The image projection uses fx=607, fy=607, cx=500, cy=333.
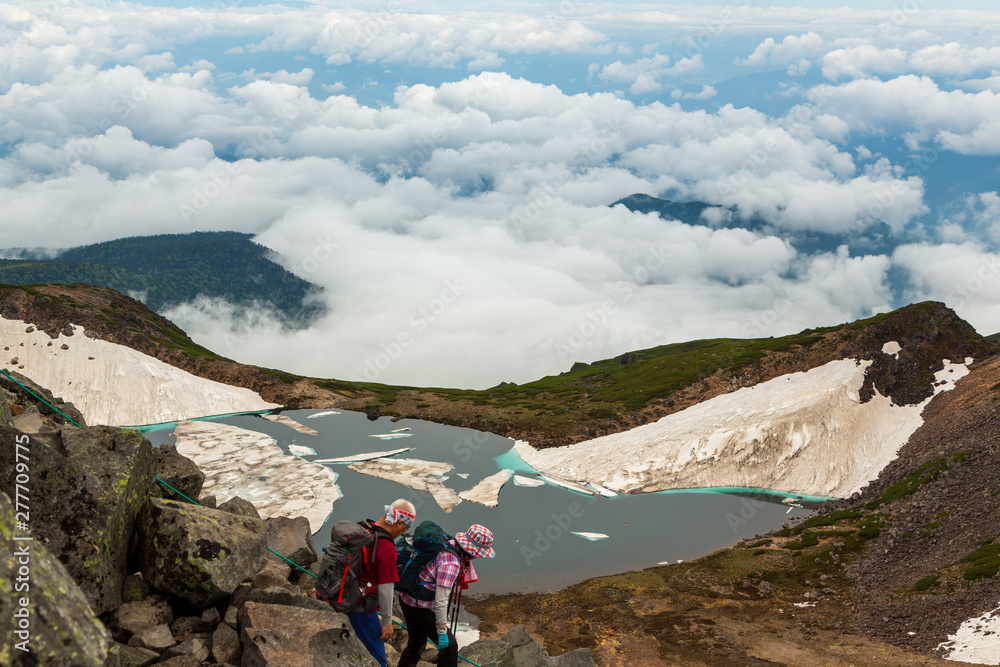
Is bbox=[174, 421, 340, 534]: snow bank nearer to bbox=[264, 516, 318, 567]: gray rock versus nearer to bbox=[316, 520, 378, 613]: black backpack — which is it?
bbox=[264, 516, 318, 567]: gray rock

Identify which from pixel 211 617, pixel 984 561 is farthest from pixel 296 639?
pixel 984 561

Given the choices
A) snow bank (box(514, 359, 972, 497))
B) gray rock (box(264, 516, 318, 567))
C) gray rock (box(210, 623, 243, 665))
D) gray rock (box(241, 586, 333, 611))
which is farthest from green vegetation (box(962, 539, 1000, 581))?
gray rock (box(210, 623, 243, 665))

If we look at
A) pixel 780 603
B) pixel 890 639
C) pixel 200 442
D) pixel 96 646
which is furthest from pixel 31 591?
pixel 200 442

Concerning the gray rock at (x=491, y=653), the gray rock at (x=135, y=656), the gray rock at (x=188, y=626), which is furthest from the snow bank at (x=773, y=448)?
the gray rock at (x=135, y=656)

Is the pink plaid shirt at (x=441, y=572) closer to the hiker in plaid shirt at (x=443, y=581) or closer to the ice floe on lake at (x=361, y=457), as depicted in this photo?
the hiker in plaid shirt at (x=443, y=581)

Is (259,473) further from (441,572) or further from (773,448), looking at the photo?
(773,448)

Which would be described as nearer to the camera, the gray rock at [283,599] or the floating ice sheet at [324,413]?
the gray rock at [283,599]

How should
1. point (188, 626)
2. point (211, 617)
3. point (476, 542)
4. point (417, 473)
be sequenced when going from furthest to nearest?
point (417, 473) → point (211, 617) → point (188, 626) → point (476, 542)
